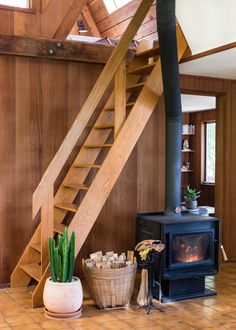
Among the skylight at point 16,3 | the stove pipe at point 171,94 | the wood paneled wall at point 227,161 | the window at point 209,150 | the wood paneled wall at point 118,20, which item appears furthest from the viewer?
the window at point 209,150

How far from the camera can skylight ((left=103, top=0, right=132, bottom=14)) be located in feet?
22.9

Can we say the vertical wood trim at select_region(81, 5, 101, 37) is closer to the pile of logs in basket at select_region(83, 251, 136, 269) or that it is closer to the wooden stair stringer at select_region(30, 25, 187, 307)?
Result: the wooden stair stringer at select_region(30, 25, 187, 307)

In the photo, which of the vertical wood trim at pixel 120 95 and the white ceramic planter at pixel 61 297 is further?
the vertical wood trim at pixel 120 95

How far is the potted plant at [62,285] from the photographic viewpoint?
4.01m

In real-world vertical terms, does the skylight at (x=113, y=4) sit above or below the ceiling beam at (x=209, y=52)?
above

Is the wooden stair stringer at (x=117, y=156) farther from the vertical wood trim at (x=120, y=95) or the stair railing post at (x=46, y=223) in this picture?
the stair railing post at (x=46, y=223)

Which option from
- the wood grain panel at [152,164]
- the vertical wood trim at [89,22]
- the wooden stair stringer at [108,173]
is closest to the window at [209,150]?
the vertical wood trim at [89,22]

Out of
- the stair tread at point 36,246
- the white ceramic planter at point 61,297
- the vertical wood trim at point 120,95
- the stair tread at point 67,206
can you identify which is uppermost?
the vertical wood trim at point 120,95

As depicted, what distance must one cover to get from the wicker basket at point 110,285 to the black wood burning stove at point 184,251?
1.17ft

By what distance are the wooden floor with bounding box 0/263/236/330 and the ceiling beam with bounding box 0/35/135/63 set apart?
2.45m

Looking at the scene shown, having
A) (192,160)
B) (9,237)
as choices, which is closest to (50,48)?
(9,237)

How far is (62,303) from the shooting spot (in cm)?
401

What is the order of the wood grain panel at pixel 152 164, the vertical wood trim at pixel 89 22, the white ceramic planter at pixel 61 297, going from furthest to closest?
the vertical wood trim at pixel 89 22, the wood grain panel at pixel 152 164, the white ceramic planter at pixel 61 297

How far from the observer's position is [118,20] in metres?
7.24
